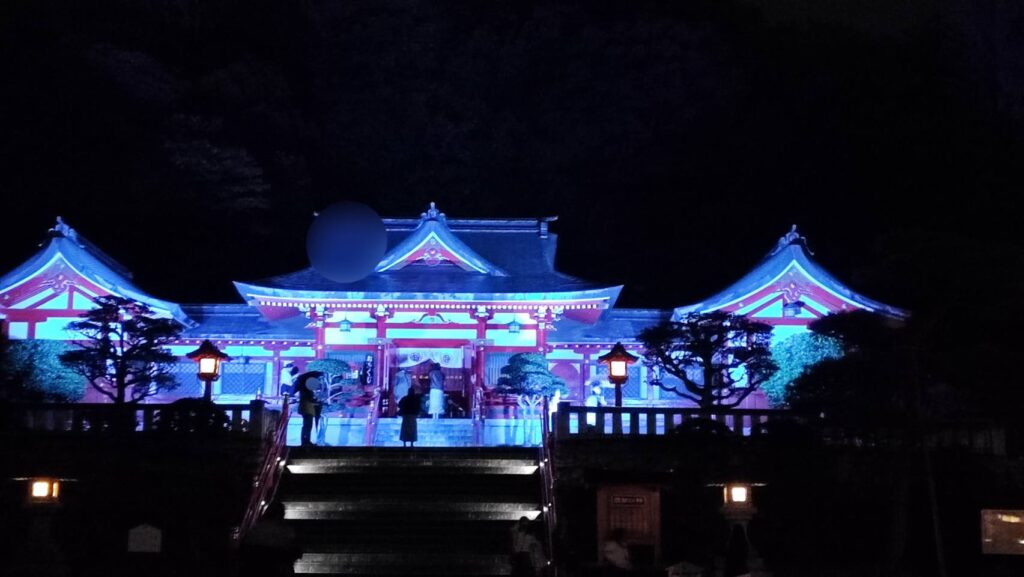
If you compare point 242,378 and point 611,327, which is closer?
point 242,378

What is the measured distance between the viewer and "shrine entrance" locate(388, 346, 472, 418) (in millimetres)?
28250

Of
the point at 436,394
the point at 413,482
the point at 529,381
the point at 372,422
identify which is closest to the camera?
the point at 413,482

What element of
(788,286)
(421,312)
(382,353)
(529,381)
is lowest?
(529,381)

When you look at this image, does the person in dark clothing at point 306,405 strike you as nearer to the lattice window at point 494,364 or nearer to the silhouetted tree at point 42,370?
the silhouetted tree at point 42,370

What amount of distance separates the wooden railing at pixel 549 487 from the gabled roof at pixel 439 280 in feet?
25.6

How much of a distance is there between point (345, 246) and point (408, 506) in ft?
36.2

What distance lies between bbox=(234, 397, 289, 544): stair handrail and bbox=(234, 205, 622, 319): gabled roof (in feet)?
25.7

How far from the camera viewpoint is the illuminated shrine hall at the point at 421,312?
2753 centimetres

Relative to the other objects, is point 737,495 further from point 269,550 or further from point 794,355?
point 794,355

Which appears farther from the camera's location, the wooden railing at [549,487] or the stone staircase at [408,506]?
the stone staircase at [408,506]

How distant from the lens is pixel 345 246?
2709cm

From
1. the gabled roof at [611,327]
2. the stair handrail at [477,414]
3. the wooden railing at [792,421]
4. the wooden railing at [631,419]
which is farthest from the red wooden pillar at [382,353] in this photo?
the wooden railing at [792,421]

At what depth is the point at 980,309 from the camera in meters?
16.5

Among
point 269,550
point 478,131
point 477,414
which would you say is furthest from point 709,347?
point 478,131
